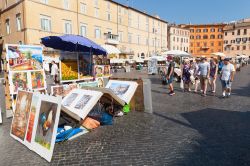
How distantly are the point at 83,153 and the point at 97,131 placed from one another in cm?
115

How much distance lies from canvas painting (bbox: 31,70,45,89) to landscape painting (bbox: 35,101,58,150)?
9.38ft

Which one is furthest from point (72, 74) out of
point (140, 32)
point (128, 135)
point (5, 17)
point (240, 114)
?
point (140, 32)

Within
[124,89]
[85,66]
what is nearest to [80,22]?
[85,66]

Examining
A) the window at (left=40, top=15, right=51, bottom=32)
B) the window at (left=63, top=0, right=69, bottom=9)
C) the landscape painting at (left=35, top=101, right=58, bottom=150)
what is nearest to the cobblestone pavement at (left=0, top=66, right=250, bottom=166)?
the landscape painting at (left=35, top=101, right=58, bottom=150)

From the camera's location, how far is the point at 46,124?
3.82 m

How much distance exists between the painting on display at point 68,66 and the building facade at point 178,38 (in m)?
64.7

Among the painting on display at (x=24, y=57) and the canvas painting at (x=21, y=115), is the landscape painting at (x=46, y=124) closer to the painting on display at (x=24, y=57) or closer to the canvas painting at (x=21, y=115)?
the canvas painting at (x=21, y=115)

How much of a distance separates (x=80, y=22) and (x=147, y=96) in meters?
30.6

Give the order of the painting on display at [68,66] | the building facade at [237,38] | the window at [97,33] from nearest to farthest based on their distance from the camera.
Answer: the painting on display at [68,66], the window at [97,33], the building facade at [237,38]

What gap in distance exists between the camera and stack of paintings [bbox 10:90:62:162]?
3.67m

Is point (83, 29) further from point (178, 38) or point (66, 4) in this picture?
point (178, 38)

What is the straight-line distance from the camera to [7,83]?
247 inches

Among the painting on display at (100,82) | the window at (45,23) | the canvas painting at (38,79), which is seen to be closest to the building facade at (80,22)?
the window at (45,23)

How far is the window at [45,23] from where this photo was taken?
93.5ft
